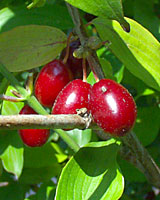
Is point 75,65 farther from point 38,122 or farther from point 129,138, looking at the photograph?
point 38,122

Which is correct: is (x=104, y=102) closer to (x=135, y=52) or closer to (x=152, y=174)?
(x=135, y=52)

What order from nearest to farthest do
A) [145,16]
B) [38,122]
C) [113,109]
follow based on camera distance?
[38,122] < [113,109] < [145,16]

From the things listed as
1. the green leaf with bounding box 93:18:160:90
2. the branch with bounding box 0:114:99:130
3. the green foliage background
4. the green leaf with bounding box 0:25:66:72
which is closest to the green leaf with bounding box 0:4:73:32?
the green foliage background

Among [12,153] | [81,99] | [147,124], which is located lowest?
[147,124]

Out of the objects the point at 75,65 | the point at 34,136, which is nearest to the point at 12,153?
the point at 34,136

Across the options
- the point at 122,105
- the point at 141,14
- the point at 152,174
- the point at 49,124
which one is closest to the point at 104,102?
the point at 122,105

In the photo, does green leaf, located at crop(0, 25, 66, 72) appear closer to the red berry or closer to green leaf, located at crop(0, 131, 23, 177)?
the red berry

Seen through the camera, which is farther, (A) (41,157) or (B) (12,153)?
(A) (41,157)
